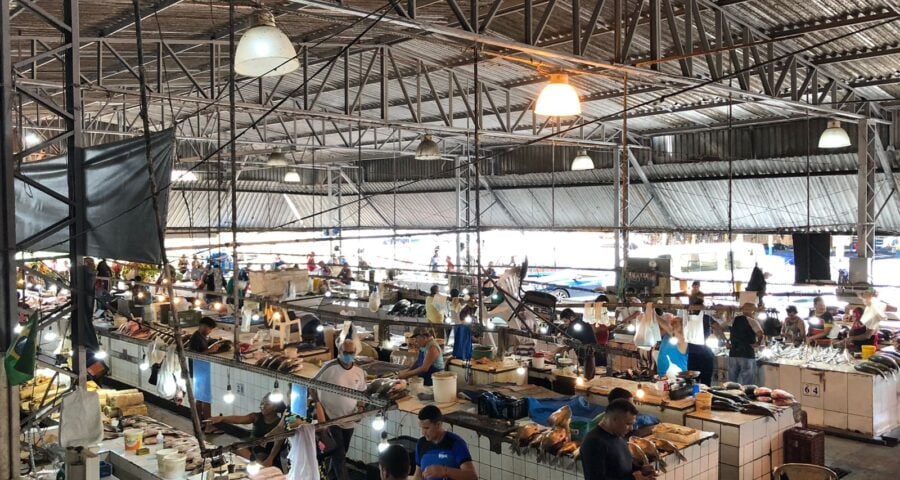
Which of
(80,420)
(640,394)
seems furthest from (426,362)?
(80,420)

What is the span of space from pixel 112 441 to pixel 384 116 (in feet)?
25.0

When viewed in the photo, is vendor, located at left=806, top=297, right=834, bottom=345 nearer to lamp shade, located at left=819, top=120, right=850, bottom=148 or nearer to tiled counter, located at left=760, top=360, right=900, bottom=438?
tiled counter, located at left=760, top=360, right=900, bottom=438

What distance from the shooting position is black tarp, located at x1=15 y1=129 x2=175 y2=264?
16.2 feet

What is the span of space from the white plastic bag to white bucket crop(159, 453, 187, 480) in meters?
0.85

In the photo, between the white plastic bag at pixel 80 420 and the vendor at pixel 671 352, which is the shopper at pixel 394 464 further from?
the vendor at pixel 671 352

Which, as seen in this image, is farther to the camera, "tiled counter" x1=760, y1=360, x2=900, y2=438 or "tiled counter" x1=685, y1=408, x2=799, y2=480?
"tiled counter" x1=760, y1=360, x2=900, y2=438

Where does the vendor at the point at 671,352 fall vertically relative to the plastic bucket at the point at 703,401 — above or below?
above

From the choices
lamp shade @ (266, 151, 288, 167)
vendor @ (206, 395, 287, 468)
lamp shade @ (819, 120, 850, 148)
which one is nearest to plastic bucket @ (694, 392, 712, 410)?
vendor @ (206, 395, 287, 468)

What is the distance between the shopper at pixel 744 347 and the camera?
973 centimetres

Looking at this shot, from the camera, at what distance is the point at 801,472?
6.22 meters

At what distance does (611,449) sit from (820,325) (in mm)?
8924

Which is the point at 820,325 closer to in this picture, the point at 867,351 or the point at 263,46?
Answer: the point at 867,351

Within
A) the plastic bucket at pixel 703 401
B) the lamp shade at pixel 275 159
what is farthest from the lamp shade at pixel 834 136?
the lamp shade at pixel 275 159

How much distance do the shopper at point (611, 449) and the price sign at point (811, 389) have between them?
20.2ft
